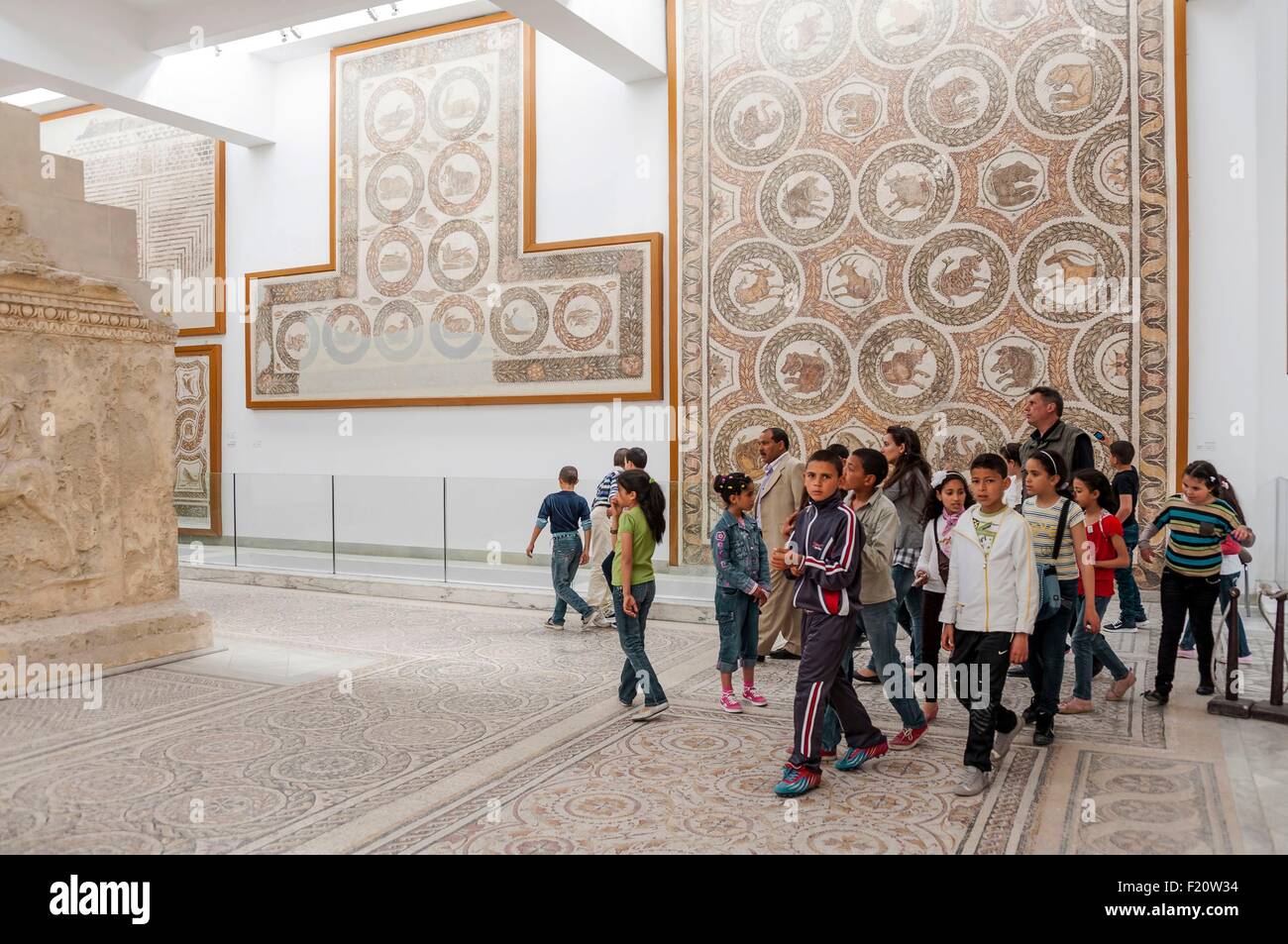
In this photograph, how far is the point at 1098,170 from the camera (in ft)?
28.4

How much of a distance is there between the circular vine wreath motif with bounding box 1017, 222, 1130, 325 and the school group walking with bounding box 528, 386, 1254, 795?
3.44 m

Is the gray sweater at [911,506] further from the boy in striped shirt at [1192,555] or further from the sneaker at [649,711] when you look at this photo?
the sneaker at [649,711]

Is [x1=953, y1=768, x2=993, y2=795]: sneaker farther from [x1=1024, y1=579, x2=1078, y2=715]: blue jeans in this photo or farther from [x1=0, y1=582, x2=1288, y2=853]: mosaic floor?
[x1=1024, y1=579, x2=1078, y2=715]: blue jeans

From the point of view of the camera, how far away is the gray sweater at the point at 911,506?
5.50 metres

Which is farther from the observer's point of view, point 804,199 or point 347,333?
point 347,333

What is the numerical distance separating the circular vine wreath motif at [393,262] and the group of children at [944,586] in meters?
7.45

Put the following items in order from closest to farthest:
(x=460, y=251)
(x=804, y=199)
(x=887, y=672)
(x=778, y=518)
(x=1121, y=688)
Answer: (x=887, y=672)
(x=1121, y=688)
(x=778, y=518)
(x=804, y=199)
(x=460, y=251)

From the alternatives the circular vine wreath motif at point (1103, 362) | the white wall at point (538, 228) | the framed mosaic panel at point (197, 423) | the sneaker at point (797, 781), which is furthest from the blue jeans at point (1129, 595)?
the framed mosaic panel at point (197, 423)

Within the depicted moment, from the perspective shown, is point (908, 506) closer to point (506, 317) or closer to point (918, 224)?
point (918, 224)

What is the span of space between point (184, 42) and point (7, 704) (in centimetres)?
793

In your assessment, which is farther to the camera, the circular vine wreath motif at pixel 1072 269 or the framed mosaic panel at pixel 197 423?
the framed mosaic panel at pixel 197 423

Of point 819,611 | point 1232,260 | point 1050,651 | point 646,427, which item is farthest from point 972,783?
point 646,427

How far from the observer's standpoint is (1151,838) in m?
3.42

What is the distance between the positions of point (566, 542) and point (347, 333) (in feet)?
19.6
